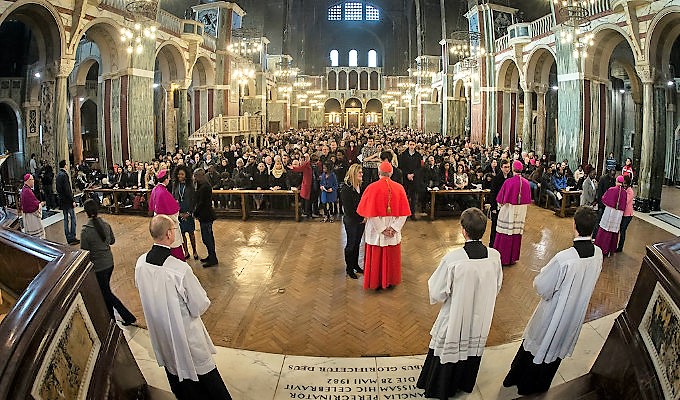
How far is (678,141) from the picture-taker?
18.7m

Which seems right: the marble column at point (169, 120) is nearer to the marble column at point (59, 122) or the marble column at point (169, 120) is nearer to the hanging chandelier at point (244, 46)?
the hanging chandelier at point (244, 46)

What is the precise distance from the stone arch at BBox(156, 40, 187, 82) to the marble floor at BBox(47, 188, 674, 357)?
1160cm

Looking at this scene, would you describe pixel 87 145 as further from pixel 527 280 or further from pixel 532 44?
pixel 527 280

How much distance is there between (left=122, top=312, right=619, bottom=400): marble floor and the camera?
4.47 m

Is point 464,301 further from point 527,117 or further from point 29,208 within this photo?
point 527,117

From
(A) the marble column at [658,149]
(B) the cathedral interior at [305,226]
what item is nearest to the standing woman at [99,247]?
(B) the cathedral interior at [305,226]

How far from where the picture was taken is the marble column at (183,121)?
2228cm

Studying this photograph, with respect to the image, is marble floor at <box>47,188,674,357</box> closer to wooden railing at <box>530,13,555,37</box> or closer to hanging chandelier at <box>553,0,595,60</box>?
hanging chandelier at <box>553,0,595,60</box>

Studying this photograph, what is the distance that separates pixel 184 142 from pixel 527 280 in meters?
20.2

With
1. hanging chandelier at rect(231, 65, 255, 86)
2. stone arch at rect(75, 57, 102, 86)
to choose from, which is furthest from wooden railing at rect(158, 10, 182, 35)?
hanging chandelier at rect(231, 65, 255, 86)

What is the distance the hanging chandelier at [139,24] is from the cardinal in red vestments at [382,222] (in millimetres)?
9361

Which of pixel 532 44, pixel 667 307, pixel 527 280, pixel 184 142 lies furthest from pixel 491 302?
pixel 184 142

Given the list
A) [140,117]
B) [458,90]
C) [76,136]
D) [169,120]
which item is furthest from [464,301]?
[458,90]

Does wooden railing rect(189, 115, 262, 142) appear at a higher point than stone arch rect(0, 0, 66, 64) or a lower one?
lower
